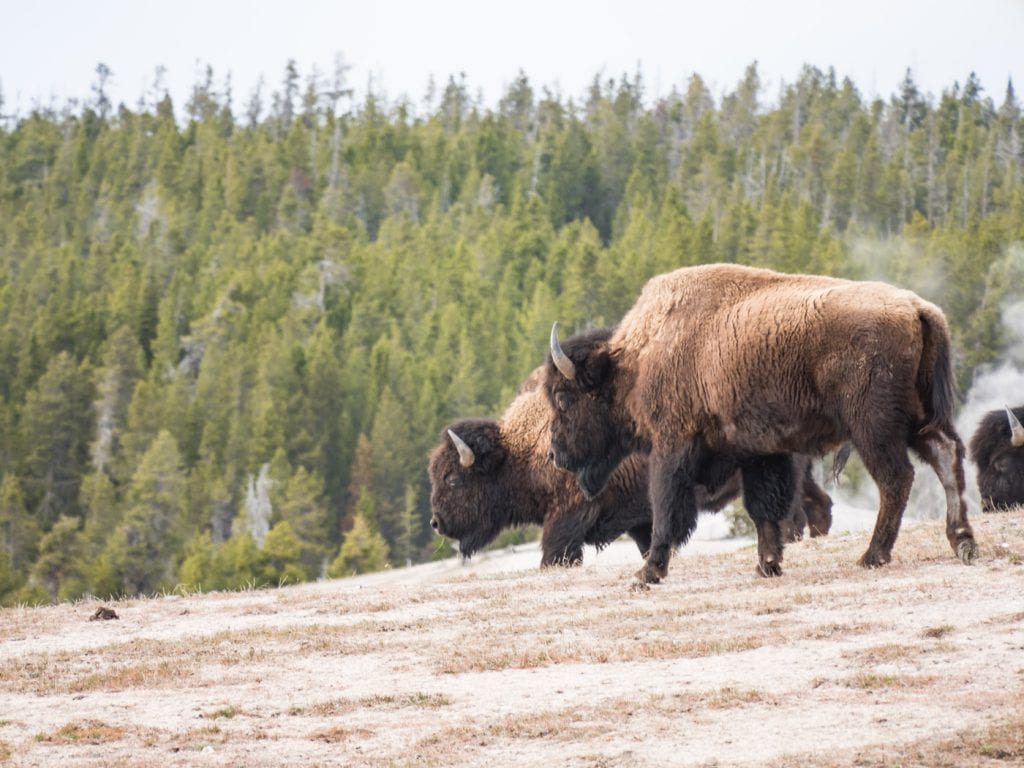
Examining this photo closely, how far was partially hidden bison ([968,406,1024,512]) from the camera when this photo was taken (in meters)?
18.2

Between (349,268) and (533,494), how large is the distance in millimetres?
95721

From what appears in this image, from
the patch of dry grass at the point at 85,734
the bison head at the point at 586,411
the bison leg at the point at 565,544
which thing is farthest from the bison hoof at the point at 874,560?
the patch of dry grass at the point at 85,734

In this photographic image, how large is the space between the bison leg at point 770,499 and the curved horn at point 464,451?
14.6 ft

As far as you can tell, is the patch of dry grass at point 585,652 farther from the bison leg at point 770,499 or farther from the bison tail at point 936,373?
the bison leg at point 770,499

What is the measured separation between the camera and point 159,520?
260 feet

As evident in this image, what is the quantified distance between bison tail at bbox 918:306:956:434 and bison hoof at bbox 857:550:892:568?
0.99 meters

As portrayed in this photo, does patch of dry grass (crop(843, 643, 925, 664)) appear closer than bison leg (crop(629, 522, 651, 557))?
Yes

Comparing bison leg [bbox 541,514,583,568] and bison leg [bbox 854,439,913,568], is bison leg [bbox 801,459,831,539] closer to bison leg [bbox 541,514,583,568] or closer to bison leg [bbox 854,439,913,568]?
bison leg [bbox 541,514,583,568]

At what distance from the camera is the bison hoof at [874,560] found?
11.2 meters

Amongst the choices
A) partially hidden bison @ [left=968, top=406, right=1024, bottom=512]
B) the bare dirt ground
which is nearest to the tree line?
partially hidden bison @ [left=968, top=406, right=1024, bottom=512]

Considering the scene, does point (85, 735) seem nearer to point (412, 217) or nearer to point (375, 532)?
point (375, 532)

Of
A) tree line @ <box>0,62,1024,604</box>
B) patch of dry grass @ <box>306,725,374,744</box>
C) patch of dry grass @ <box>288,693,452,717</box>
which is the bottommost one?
patch of dry grass @ <box>306,725,374,744</box>

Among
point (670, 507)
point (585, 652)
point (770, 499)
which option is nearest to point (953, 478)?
point (770, 499)

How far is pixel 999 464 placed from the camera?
60.3 feet
